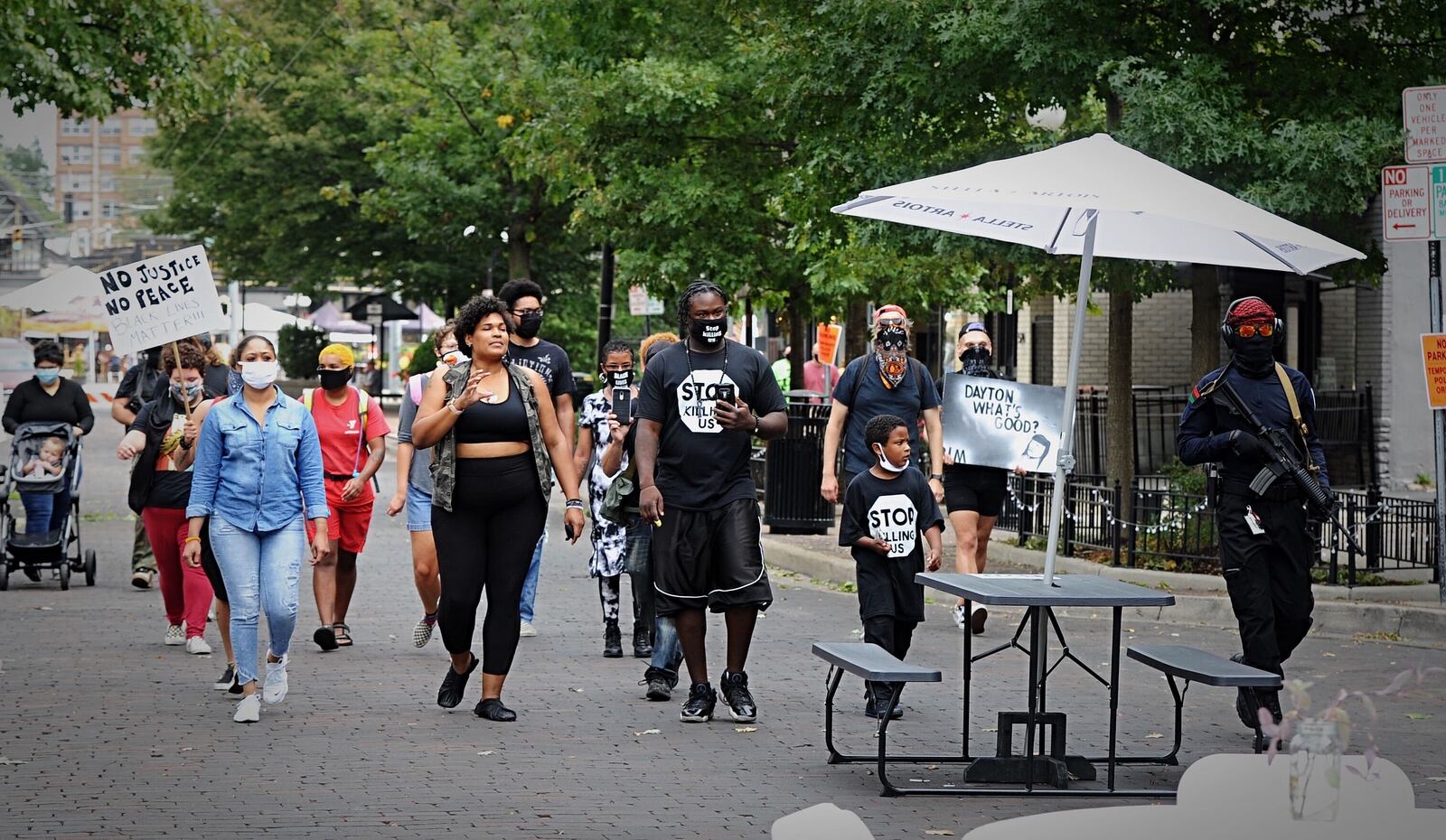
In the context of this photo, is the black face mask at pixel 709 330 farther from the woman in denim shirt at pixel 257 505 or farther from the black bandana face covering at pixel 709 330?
the woman in denim shirt at pixel 257 505

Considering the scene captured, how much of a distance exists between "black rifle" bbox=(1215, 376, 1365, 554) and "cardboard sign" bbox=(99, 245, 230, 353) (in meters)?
6.67

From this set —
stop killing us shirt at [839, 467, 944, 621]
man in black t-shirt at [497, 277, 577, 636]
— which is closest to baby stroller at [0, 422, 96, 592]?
man in black t-shirt at [497, 277, 577, 636]

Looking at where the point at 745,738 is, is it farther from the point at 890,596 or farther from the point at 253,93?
the point at 253,93

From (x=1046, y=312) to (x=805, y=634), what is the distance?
21654 millimetres

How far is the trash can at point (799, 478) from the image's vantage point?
17.3 metres

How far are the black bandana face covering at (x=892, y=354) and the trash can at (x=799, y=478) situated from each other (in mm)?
7076

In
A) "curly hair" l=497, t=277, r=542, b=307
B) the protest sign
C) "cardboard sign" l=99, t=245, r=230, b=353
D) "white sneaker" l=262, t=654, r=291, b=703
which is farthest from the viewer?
the protest sign

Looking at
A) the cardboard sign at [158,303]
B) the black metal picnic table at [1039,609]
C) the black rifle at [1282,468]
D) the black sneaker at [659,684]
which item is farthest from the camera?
the cardboard sign at [158,303]

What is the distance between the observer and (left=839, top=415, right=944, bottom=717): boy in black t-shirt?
28.7 ft

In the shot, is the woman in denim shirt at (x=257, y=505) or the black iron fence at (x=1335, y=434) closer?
the woman in denim shirt at (x=257, y=505)

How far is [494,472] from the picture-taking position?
862cm

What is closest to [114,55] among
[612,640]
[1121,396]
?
[1121,396]

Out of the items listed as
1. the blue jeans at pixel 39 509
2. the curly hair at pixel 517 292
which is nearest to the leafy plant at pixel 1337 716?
the curly hair at pixel 517 292

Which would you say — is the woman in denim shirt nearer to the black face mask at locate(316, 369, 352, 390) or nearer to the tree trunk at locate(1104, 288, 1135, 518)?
the black face mask at locate(316, 369, 352, 390)
